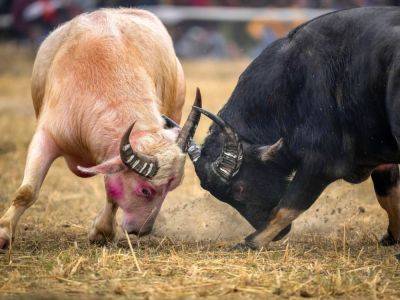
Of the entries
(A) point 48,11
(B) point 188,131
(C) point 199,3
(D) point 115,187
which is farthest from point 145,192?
(A) point 48,11

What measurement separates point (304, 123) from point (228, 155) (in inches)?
25.6

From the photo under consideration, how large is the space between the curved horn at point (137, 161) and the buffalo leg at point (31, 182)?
2.89ft

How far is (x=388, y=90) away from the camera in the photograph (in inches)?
258

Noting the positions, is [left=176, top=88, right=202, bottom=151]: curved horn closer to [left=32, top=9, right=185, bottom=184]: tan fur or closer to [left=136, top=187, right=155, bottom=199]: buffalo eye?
[left=32, top=9, right=185, bottom=184]: tan fur

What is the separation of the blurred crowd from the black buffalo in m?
16.6

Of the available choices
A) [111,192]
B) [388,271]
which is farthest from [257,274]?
[111,192]

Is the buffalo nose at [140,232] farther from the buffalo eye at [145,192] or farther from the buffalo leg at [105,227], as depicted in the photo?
the buffalo leg at [105,227]

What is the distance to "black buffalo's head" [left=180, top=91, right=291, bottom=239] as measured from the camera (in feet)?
23.6

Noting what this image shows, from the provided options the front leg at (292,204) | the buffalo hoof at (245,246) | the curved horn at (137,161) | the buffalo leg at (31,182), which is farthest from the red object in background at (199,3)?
the curved horn at (137,161)

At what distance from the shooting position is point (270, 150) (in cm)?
719

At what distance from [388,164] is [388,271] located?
1.60m

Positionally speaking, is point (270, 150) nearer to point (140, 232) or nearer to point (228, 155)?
point (228, 155)

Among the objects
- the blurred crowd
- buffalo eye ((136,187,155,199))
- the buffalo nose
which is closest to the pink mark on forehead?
buffalo eye ((136,187,155,199))

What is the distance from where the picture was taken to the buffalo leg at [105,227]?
7.43 metres
